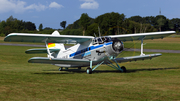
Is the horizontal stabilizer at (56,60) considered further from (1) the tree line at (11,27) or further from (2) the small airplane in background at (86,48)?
(1) the tree line at (11,27)

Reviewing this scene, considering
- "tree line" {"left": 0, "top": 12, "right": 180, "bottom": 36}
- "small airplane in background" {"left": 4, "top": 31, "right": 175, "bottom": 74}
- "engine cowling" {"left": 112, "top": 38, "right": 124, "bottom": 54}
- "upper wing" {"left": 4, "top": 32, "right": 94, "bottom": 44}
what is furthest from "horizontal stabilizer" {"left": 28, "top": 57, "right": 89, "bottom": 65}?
"tree line" {"left": 0, "top": 12, "right": 180, "bottom": 36}

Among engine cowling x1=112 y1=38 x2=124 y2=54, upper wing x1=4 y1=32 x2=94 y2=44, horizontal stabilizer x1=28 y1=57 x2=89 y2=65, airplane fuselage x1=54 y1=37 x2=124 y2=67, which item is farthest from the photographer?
upper wing x1=4 y1=32 x2=94 y2=44

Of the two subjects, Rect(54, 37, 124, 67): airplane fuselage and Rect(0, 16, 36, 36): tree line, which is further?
Rect(0, 16, 36, 36): tree line

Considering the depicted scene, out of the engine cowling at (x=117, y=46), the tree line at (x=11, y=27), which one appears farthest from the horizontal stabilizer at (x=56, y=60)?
the tree line at (x=11, y=27)

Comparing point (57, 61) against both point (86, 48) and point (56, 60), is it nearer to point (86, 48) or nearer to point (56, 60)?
point (56, 60)

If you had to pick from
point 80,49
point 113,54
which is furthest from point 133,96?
point 80,49

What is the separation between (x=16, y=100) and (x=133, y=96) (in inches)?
155

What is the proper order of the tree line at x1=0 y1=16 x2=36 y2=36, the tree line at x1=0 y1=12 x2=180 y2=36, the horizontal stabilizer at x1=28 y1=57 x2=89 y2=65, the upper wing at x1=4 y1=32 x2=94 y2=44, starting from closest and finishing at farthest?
the horizontal stabilizer at x1=28 y1=57 x2=89 y2=65 → the upper wing at x1=4 y1=32 x2=94 y2=44 → the tree line at x1=0 y1=12 x2=180 y2=36 → the tree line at x1=0 y1=16 x2=36 y2=36

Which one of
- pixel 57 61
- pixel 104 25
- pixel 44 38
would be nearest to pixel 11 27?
pixel 104 25

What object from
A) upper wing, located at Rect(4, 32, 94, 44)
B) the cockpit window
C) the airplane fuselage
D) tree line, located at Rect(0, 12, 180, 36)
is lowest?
the airplane fuselage

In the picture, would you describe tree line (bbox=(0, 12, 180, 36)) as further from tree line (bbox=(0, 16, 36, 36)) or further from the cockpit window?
the cockpit window

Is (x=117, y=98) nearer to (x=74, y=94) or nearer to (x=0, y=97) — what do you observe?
(x=74, y=94)

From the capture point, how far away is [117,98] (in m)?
7.56

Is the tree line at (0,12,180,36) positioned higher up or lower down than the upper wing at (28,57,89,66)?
higher up
